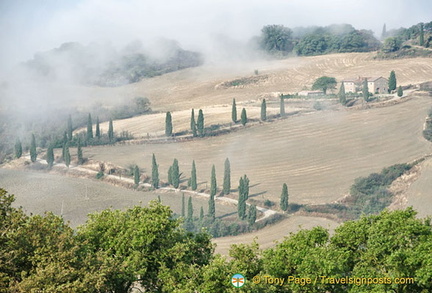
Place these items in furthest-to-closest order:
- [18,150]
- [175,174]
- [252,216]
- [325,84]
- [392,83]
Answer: [325,84]
[392,83]
[18,150]
[175,174]
[252,216]

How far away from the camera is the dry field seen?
69.1 meters

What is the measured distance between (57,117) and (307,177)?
5659 centimetres

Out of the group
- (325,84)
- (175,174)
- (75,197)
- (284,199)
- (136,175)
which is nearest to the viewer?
(284,199)

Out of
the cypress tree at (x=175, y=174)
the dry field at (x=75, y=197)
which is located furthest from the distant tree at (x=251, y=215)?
the cypress tree at (x=175, y=174)

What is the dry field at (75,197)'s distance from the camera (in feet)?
227

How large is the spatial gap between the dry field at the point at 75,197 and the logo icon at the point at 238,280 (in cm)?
4121

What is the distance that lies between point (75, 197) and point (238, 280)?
52689mm

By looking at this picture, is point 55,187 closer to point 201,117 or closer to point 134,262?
point 201,117

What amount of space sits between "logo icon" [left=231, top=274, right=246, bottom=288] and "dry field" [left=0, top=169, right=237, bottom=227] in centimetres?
4121

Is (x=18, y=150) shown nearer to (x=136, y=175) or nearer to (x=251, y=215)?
(x=136, y=175)

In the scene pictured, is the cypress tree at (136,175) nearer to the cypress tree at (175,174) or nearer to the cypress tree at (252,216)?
the cypress tree at (175,174)

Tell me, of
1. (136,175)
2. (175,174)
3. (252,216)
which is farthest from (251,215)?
(136,175)

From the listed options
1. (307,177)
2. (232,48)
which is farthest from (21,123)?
(232,48)

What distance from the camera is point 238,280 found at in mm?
24281
